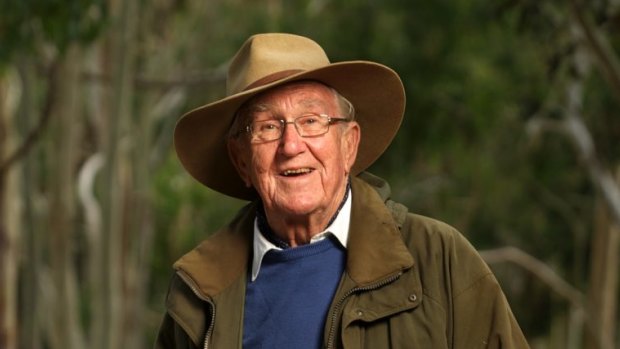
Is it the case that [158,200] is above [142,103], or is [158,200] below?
below

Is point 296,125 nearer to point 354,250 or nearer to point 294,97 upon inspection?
point 294,97

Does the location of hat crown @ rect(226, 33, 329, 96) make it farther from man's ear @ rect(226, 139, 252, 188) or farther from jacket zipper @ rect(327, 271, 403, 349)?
jacket zipper @ rect(327, 271, 403, 349)

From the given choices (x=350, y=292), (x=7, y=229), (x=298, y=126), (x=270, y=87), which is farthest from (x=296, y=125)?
(x=7, y=229)

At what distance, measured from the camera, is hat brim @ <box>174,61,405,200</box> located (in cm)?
346

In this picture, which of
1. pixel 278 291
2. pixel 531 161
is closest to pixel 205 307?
pixel 278 291

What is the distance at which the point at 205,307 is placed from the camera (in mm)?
3459

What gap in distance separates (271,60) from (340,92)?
0.62 ft

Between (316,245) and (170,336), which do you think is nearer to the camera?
(316,245)

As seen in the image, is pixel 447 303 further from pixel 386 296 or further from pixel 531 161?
pixel 531 161

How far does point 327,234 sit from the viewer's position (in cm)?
348

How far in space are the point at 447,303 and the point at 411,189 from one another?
17362mm

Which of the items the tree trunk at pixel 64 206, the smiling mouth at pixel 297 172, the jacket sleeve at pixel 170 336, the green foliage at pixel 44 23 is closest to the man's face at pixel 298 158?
the smiling mouth at pixel 297 172

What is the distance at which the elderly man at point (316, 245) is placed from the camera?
3.21m

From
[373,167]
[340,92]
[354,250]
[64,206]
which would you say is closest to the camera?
[354,250]
